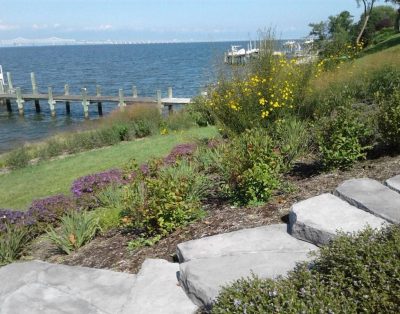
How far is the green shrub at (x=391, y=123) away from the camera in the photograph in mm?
4902

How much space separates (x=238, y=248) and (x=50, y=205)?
3.79 meters

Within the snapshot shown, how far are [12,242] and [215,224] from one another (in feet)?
7.72

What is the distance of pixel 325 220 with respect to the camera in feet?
10.8

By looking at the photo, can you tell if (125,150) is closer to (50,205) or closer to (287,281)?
(50,205)

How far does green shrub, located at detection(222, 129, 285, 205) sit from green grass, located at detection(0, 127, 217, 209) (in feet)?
14.5

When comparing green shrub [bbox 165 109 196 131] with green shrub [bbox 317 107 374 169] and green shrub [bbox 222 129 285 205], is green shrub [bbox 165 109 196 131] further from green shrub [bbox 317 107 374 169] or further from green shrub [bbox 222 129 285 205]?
green shrub [bbox 222 129 285 205]

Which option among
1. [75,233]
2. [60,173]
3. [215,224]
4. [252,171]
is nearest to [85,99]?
[60,173]

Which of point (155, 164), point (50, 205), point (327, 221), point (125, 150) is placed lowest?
point (125, 150)

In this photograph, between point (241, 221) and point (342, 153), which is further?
point (342, 153)

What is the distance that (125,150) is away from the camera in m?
13.1

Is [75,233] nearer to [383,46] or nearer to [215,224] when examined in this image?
[215,224]

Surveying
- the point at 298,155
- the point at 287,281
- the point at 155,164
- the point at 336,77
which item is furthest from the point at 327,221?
the point at 336,77

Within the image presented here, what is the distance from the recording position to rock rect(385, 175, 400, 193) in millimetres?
3825

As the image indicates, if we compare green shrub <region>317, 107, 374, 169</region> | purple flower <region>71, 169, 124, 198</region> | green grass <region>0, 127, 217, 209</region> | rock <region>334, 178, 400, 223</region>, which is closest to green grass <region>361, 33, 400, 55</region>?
green grass <region>0, 127, 217, 209</region>
